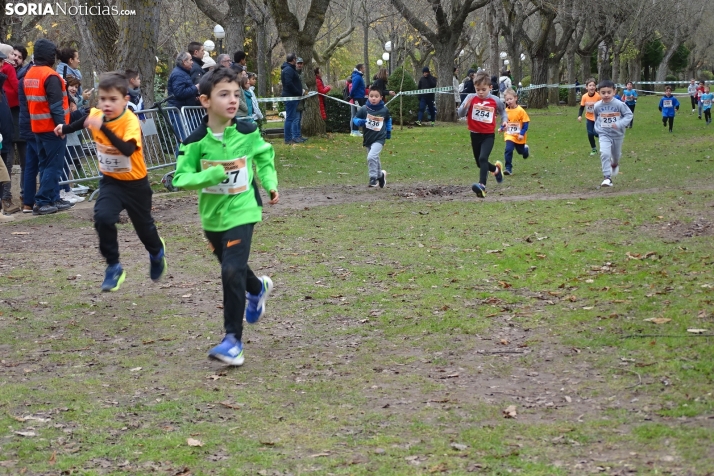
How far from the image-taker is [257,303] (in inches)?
266

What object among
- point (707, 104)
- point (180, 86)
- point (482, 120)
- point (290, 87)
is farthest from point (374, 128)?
point (707, 104)

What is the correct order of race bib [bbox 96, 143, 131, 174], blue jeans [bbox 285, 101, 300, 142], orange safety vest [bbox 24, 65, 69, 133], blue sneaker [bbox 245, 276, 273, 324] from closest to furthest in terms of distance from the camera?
blue sneaker [bbox 245, 276, 273, 324], race bib [bbox 96, 143, 131, 174], orange safety vest [bbox 24, 65, 69, 133], blue jeans [bbox 285, 101, 300, 142]

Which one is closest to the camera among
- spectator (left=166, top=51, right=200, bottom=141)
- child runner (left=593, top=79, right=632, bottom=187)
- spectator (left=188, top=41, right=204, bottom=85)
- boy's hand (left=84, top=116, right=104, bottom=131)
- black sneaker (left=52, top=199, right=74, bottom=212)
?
boy's hand (left=84, top=116, right=104, bottom=131)

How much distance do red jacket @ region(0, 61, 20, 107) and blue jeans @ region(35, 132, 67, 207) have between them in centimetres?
119

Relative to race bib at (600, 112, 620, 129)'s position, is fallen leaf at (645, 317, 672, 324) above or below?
below

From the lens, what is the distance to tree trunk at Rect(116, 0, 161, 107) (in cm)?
1602

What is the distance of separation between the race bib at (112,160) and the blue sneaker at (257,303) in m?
1.65

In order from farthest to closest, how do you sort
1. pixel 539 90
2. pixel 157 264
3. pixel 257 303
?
1. pixel 539 90
2. pixel 157 264
3. pixel 257 303

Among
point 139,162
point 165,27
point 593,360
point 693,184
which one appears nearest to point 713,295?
point 593,360

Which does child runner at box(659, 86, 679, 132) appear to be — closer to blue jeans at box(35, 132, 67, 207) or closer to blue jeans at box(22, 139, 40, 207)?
blue jeans at box(35, 132, 67, 207)

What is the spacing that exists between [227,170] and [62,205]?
8.03 meters

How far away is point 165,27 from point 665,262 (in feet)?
131

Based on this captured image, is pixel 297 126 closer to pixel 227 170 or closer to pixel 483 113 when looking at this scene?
pixel 483 113

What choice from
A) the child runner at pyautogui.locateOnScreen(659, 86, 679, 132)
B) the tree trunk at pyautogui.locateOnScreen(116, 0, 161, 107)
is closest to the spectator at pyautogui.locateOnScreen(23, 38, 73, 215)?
the tree trunk at pyautogui.locateOnScreen(116, 0, 161, 107)
